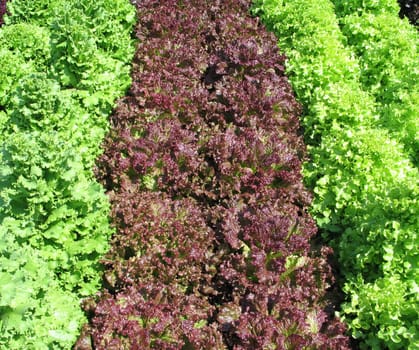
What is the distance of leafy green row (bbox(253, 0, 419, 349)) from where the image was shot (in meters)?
4.59

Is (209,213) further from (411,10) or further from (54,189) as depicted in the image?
(411,10)

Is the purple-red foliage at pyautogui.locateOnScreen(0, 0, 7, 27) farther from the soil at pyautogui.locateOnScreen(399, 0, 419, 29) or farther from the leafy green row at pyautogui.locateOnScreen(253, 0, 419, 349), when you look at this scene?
the soil at pyautogui.locateOnScreen(399, 0, 419, 29)

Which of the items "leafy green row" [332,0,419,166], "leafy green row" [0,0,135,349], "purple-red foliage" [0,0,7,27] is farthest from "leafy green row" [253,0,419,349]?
"purple-red foliage" [0,0,7,27]

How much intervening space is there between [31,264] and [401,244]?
131 inches

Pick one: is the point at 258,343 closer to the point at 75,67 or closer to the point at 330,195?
the point at 330,195

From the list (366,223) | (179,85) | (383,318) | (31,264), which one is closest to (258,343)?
(383,318)

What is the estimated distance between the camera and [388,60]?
831 cm

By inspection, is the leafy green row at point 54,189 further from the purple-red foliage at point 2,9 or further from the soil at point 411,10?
the soil at point 411,10

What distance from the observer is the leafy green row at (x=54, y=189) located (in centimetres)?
404

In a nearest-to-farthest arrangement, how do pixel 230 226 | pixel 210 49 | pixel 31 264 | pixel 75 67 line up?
pixel 31 264
pixel 230 226
pixel 75 67
pixel 210 49

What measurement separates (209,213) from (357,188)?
172cm

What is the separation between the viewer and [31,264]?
13.7 feet

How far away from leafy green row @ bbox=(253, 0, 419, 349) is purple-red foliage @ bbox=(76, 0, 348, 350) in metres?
0.30

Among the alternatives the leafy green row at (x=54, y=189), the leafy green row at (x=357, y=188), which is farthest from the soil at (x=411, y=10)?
the leafy green row at (x=54, y=189)
